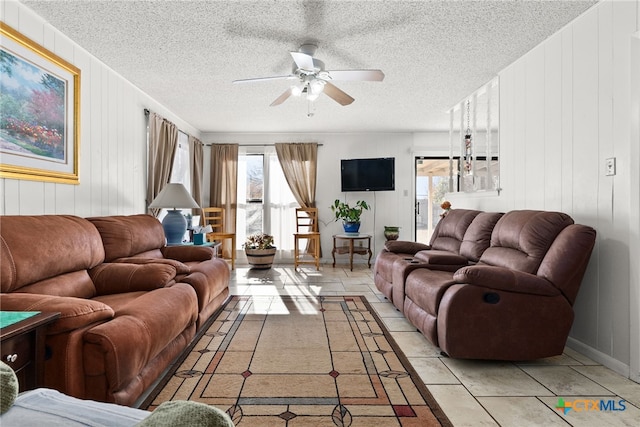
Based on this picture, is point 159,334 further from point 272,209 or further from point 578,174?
point 272,209

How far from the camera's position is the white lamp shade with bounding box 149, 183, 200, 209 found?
4.05m

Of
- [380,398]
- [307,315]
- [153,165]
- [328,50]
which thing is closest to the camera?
[380,398]

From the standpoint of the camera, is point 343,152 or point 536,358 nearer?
point 536,358

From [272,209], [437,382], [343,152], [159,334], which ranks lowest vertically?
[437,382]

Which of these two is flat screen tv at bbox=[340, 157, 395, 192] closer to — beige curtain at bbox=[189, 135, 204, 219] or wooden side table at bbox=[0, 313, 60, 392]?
beige curtain at bbox=[189, 135, 204, 219]

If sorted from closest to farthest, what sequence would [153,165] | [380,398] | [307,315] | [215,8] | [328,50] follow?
1. [380,398]
2. [215,8]
3. [328,50]
4. [307,315]
5. [153,165]

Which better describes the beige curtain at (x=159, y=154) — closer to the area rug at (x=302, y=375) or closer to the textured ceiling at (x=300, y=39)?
the textured ceiling at (x=300, y=39)

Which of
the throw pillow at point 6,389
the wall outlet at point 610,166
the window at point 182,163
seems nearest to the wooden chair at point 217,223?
the window at point 182,163

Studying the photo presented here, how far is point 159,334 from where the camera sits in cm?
202

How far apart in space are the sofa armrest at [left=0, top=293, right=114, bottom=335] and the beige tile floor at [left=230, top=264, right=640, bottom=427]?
178cm

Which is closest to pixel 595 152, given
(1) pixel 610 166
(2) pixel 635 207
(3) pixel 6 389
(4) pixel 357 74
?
(1) pixel 610 166

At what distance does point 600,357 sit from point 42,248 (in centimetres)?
355

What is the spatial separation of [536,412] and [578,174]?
1723 millimetres

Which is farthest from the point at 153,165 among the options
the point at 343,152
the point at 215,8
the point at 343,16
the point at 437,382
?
the point at 437,382
